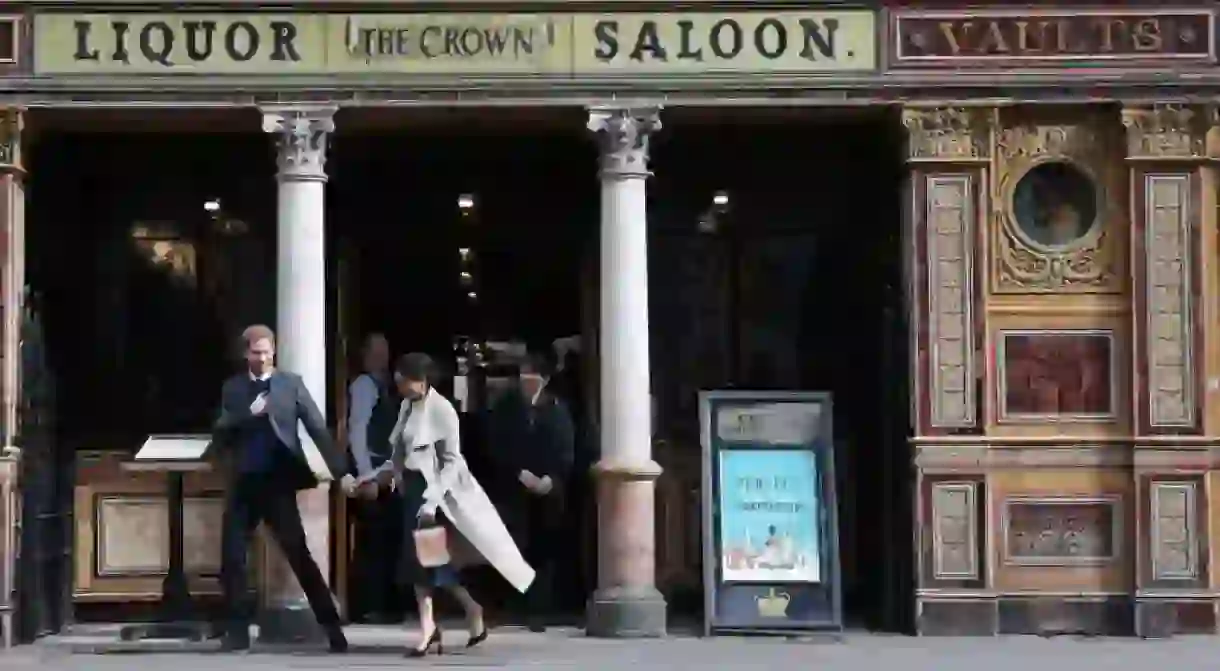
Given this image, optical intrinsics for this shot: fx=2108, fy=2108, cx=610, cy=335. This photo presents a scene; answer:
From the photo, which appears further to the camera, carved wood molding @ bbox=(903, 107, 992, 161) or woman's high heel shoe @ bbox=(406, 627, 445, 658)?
carved wood molding @ bbox=(903, 107, 992, 161)

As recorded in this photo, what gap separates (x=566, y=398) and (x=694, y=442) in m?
1.03

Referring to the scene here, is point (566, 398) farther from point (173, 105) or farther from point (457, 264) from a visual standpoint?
point (173, 105)

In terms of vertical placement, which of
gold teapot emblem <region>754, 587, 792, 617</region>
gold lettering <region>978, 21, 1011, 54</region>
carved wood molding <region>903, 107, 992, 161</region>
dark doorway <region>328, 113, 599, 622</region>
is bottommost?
gold teapot emblem <region>754, 587, 792, 617</region>

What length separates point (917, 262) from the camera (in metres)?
13.9

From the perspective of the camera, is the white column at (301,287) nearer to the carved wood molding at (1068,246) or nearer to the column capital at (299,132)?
the column capital at (299,132)

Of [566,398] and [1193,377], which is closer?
[1193,377]

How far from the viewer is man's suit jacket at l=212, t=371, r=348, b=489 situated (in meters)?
12.4

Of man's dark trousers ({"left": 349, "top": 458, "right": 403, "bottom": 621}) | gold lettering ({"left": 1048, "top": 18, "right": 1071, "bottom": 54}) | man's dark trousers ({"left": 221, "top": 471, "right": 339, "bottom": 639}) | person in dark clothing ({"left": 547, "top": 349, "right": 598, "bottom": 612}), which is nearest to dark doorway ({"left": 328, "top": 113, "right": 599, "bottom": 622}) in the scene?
person in dark clothing ({"left": 547, "top": 349, "right": 598, "bottom": 612})

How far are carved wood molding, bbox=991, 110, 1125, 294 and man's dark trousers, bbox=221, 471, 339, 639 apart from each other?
16.0ft

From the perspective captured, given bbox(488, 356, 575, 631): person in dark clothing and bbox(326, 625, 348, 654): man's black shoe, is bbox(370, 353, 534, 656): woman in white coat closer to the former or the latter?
bbox(326, 625, 348, 654): man's black shoe

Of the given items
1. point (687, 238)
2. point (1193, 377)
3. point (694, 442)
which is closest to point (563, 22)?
point (687, 238)

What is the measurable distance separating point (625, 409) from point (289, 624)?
102 inches

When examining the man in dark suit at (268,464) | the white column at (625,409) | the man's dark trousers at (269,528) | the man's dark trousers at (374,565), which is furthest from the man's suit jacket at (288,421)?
the man's dark trousers at (374,565)

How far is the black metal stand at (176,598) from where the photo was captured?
1344 centimetres
